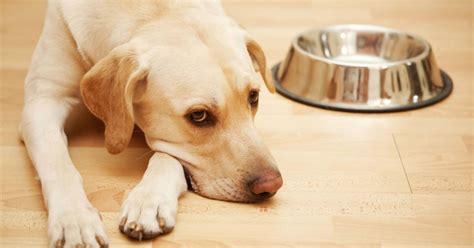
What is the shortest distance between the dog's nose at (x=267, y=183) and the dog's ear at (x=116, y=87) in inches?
14.7

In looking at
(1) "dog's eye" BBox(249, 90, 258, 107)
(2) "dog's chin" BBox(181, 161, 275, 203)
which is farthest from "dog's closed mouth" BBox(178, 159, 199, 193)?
(1) "dog's eye" BBox(249, 90, 258, 107)

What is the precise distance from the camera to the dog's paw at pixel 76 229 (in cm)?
179

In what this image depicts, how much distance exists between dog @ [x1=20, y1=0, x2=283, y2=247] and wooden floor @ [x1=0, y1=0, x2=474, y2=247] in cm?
8

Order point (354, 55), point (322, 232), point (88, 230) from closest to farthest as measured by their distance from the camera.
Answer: point (88, 230) → point (322, 232) → point (354, 55)

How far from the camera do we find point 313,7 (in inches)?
159

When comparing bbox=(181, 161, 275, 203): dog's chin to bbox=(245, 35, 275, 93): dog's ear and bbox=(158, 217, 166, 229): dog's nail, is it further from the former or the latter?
bbox=(245, 35, 275, 93): dog's ear

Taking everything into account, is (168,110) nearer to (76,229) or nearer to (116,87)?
(116,87)

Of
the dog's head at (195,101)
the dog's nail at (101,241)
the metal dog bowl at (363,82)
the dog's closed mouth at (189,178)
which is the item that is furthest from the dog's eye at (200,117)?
the metal dog bowl at (363,82)

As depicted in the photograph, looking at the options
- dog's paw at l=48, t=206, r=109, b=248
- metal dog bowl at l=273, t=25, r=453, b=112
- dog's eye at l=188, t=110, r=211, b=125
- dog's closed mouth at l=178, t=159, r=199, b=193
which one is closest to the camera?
dog's paw at l=48, t=206, r=109, b=248

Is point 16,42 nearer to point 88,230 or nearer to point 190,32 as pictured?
point 190,32

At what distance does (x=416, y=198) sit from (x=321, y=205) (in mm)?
283

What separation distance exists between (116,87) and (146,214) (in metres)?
0.37

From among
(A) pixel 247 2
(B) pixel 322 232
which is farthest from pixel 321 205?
(A) pixel 247 2

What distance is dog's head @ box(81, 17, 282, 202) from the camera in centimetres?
200
